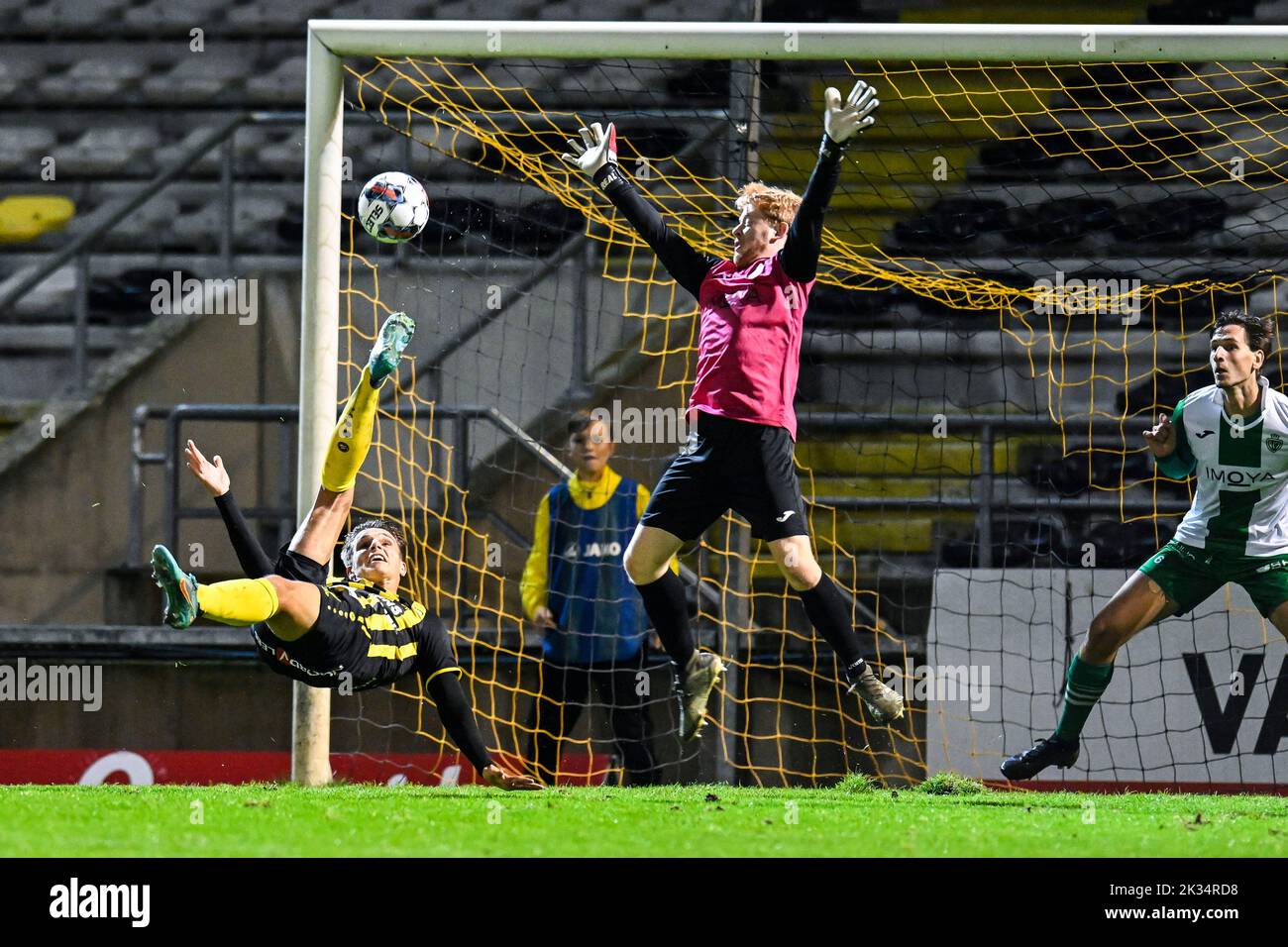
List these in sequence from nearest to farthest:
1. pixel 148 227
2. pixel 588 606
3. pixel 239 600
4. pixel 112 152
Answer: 1. pixel 239 600
2. pixel 588 606
3. pixel 148 227
4. pixel 112 152

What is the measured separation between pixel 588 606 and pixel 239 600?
6.89ft

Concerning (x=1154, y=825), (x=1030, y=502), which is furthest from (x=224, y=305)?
(x=1154, y=825)

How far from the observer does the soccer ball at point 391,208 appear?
5.87 m

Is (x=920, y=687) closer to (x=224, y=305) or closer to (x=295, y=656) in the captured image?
(x=295, y=656)

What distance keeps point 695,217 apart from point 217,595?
3968 mm

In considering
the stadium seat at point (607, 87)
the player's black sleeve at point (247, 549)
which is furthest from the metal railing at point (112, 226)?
the player's black sleeve at point (247, 549)

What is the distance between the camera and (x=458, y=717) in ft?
18.4

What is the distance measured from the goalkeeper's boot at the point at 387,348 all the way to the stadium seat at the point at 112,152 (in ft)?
19.2

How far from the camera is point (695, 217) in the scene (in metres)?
8.17

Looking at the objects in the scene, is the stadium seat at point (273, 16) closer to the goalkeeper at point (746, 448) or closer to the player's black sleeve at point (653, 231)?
the player's black sleeve at point (653, 231)

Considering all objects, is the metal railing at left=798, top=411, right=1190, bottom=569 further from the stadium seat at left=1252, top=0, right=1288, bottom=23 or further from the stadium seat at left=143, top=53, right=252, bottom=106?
the stadium seat at left=143, top=53, right=252, bottom=106

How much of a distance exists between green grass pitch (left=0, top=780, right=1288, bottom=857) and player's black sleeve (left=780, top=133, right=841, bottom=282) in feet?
5.93

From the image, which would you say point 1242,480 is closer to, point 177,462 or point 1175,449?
point 1175,449

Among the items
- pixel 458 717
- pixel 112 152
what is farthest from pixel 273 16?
pixel 458 717
